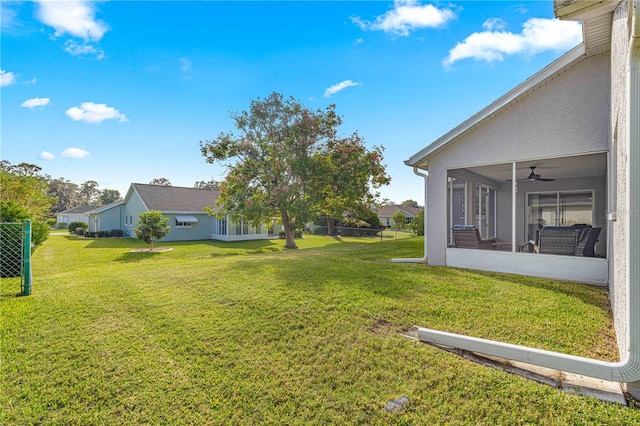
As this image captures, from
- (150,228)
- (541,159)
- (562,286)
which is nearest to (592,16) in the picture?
(541,159)

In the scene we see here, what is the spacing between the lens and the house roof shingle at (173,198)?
89.7 feet

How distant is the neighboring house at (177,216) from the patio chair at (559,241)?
21010mm

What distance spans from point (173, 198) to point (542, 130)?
29472 millimetres

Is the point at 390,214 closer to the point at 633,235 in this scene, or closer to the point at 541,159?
the point at 541,159

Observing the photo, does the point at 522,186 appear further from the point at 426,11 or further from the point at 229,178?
the point at 229,178

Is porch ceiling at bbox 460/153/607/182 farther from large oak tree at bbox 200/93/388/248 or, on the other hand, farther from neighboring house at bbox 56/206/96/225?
neighboring house at bbox 56/206/96/225

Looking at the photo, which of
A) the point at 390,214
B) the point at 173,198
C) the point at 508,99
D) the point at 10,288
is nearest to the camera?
the point at 10,288

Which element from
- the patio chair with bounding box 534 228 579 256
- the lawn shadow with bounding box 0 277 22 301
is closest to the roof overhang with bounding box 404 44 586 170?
the patio chair with bounding box 534 228 579 256

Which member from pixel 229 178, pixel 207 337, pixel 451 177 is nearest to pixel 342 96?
pixel 229 178

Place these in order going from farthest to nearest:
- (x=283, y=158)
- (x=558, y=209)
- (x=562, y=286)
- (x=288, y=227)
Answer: (x=288, y=227)
(x=283, y=158)
(x=558, y=209)
(x=562, y=286)

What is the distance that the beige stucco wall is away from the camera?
6688mm

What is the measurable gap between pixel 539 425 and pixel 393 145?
20261mm

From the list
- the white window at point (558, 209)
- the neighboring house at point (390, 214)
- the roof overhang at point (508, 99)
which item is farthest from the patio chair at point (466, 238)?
the neighboring house at point (390, 214)

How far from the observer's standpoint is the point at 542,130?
736 cm
